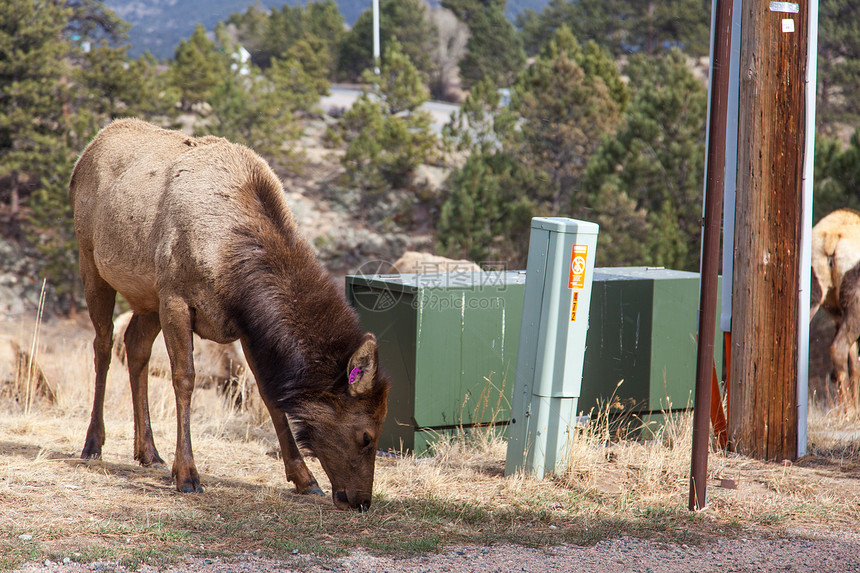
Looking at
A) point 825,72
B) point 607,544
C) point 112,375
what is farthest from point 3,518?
point 825,72

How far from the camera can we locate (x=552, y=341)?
5129mm

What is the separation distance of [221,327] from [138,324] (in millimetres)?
1282

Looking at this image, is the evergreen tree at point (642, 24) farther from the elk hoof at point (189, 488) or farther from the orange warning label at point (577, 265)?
the elk hoof at point (189, 488)

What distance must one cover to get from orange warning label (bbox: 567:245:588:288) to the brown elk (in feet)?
4.88

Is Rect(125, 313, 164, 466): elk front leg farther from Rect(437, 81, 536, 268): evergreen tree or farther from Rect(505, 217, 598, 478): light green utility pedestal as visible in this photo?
Rect(437, 81, 536, 268): evergreen tree

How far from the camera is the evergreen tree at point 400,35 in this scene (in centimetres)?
4419

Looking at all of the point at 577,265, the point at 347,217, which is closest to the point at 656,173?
the point at 347,217

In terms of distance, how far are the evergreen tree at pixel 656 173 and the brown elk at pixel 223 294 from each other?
14.5 m

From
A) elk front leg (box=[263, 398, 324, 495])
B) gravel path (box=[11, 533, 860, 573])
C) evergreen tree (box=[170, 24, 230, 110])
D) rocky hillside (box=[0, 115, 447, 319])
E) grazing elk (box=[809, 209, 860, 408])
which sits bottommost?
gravel path (box=[11, 533, 860, 573])

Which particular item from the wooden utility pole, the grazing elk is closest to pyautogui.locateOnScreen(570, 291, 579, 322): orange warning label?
the wooden utility pole

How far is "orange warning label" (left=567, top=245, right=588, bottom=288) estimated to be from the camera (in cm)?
515

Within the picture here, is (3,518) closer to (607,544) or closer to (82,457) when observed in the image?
→ (82,457)

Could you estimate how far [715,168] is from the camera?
4367mm

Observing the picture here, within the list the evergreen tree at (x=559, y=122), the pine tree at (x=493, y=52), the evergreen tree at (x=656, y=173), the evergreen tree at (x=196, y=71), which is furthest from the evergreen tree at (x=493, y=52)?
the evergreen tree at (x=656, y=173)
